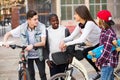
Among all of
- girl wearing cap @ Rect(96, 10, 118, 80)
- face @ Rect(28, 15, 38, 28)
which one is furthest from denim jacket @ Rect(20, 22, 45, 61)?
girl wearing cap @ Rect(96, 10, 118, 80)

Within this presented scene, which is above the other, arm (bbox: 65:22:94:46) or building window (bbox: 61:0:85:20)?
arm (bbox: 65:22:94:46)

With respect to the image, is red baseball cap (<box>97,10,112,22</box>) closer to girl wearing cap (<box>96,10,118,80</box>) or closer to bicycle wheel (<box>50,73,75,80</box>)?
girl wearing cap (<box>96,10,118,80</box>)

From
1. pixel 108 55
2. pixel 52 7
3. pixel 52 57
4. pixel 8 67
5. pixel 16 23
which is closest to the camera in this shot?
pixel 108 55

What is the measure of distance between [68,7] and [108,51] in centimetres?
3630

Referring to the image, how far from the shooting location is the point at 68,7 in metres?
41.9

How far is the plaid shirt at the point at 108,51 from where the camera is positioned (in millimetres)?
5742

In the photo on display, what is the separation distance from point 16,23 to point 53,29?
94.3 ft

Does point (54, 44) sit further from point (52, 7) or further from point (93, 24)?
point (52, 7)

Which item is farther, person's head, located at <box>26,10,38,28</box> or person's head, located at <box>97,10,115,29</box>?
person's head, located at <box>26,10,38,28</box>

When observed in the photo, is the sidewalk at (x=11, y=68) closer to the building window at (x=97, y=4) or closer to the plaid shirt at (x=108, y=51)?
the plaid shirt at (x=108, y=51)

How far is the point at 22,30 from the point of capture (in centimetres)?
655

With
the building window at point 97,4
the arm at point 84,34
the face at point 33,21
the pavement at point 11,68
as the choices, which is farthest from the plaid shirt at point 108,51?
the building window at point 97,4

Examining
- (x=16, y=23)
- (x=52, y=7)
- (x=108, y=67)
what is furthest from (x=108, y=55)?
(x=52, y=7)

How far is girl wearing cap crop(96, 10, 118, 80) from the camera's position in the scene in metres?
Result: 5.75
